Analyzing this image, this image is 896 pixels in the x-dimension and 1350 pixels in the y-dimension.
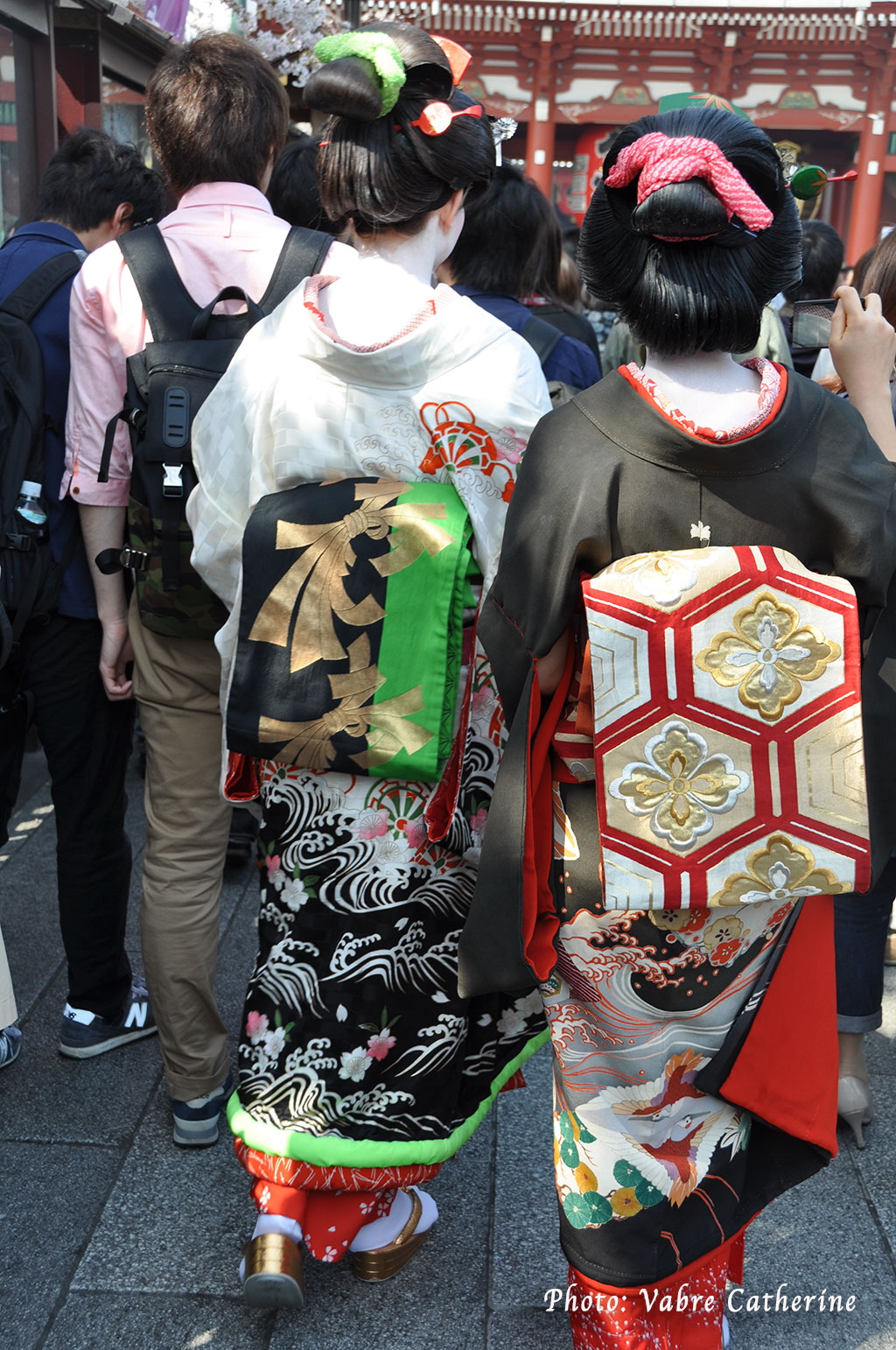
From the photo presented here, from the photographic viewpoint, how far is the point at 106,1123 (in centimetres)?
235

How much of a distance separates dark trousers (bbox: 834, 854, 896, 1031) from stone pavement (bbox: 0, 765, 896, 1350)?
232 millimetres

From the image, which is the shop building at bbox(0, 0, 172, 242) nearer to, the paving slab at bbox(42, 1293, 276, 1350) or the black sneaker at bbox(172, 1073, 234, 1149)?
the black sneaker at bbox(172, 1073, 234, 1149)

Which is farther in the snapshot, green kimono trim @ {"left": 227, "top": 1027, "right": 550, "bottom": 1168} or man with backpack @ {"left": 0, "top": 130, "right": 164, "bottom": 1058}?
man with backpack @ {"left": 0, "top": 130, "right": 164, "bottom": 1058}

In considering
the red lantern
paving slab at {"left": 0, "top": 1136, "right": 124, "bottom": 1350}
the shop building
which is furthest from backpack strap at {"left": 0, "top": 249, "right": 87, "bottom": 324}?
the red lantern

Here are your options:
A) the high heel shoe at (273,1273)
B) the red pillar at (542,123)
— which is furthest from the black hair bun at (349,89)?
the red pillar at (542,123)

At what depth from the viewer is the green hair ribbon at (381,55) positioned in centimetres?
167

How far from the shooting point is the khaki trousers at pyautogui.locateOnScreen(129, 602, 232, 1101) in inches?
84.5

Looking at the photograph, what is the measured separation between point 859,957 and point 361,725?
4.21 feet

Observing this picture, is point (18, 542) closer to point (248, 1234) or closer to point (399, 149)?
point (399, 149)

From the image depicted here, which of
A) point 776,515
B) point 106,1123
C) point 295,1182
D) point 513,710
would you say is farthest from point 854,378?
Result: point 106,1123

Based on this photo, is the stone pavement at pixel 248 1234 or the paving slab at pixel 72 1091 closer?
the stone pavement at pixel 248 1234

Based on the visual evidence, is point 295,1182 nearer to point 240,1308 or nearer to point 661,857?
point 240,1308

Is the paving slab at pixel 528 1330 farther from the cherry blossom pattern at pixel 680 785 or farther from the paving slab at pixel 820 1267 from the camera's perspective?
the cherry blossom pattern at pixel 680 785

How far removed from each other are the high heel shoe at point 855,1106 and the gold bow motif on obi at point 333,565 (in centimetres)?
144
